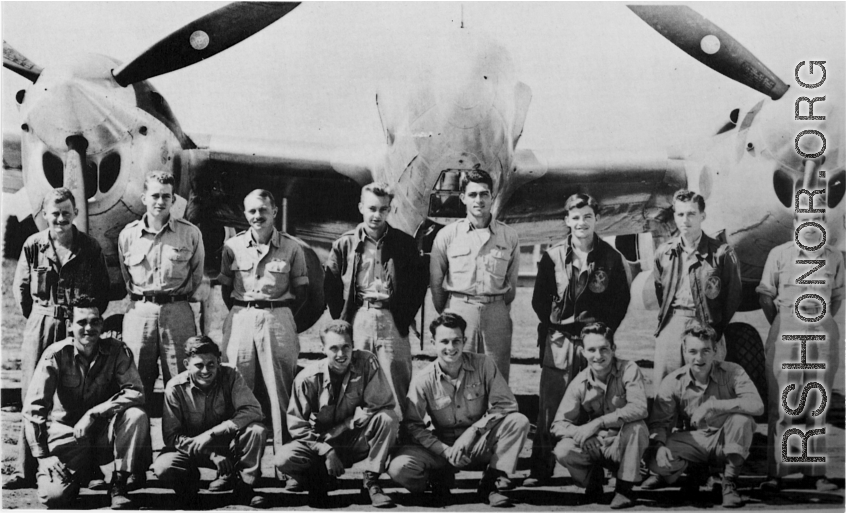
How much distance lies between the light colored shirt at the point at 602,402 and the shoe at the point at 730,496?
27.3 inches

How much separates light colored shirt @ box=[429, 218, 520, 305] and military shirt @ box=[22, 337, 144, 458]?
1935 millimetres

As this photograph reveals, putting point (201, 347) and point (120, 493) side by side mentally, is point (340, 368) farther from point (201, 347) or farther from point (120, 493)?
point (120, 493)

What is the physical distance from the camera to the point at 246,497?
4965 mm

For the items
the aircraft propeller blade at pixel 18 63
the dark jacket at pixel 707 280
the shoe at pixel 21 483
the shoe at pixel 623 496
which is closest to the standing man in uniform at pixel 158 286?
the shoe at pixel 21 483

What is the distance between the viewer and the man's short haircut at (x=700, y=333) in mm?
5125

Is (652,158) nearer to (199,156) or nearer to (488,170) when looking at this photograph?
(488,170)

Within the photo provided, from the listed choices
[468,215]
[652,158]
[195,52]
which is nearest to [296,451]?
[468,215]

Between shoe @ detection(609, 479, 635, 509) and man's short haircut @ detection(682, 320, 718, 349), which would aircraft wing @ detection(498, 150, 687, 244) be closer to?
man's short haircut @ detection(682, 320, 718, 349)

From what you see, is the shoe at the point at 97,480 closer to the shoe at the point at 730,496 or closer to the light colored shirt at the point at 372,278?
the light colored shirt at the point at 372,278

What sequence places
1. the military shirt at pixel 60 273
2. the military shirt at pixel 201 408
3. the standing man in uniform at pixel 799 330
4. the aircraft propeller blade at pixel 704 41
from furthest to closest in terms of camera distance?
the standing man in uniform at pixel 799 330
the aircraft propeller blade at pixel 704 41
the military shirt at pixel 60 273
the military shirt at pixel 201 408

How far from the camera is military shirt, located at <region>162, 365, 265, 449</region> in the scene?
487 centimetres

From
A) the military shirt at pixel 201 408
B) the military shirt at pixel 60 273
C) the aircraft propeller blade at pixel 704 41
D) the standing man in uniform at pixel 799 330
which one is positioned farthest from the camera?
the standing man in uniform at pixel 799 330

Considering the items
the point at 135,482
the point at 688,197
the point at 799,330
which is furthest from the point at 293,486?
the point at 799,330

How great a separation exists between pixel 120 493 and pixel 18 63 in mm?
2683
